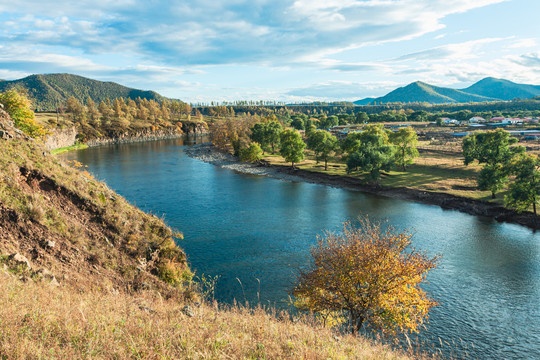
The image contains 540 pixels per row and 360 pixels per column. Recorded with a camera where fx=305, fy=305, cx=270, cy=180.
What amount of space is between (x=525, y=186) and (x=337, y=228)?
1281 inches

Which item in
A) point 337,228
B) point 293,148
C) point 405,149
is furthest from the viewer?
point 293,148

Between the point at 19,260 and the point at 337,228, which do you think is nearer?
the point at 19,260

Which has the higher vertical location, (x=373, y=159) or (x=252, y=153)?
(x=252, y=153)

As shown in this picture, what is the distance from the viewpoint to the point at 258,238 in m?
44.8

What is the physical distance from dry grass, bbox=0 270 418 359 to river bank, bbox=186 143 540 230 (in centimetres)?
5550

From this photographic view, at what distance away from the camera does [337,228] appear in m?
49.0

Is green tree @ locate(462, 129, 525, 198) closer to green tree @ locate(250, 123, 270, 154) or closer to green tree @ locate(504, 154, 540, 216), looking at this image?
green tree @ locate(504, 154, 540, 216)

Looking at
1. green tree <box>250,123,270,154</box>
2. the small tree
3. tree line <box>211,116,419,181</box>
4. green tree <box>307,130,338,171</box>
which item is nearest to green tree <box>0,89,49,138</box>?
tree line <box>211,116,419,181</box>

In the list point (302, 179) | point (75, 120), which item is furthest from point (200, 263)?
point (75, 120)

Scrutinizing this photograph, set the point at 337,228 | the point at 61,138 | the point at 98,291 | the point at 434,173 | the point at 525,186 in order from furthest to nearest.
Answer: the point at 61,138 → the point at 434,173 → the point at 525,186 → the point at 337,228 → the point at 98,291

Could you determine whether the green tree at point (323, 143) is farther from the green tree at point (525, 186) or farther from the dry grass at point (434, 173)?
the green tree at point (525, 186)

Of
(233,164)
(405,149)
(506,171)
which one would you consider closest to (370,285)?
(506,171)

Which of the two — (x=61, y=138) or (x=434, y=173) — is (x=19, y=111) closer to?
(x=61, y=138)

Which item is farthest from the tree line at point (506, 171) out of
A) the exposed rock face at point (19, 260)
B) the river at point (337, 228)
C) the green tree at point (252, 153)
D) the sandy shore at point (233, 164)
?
the green tree at point (252, 153)
